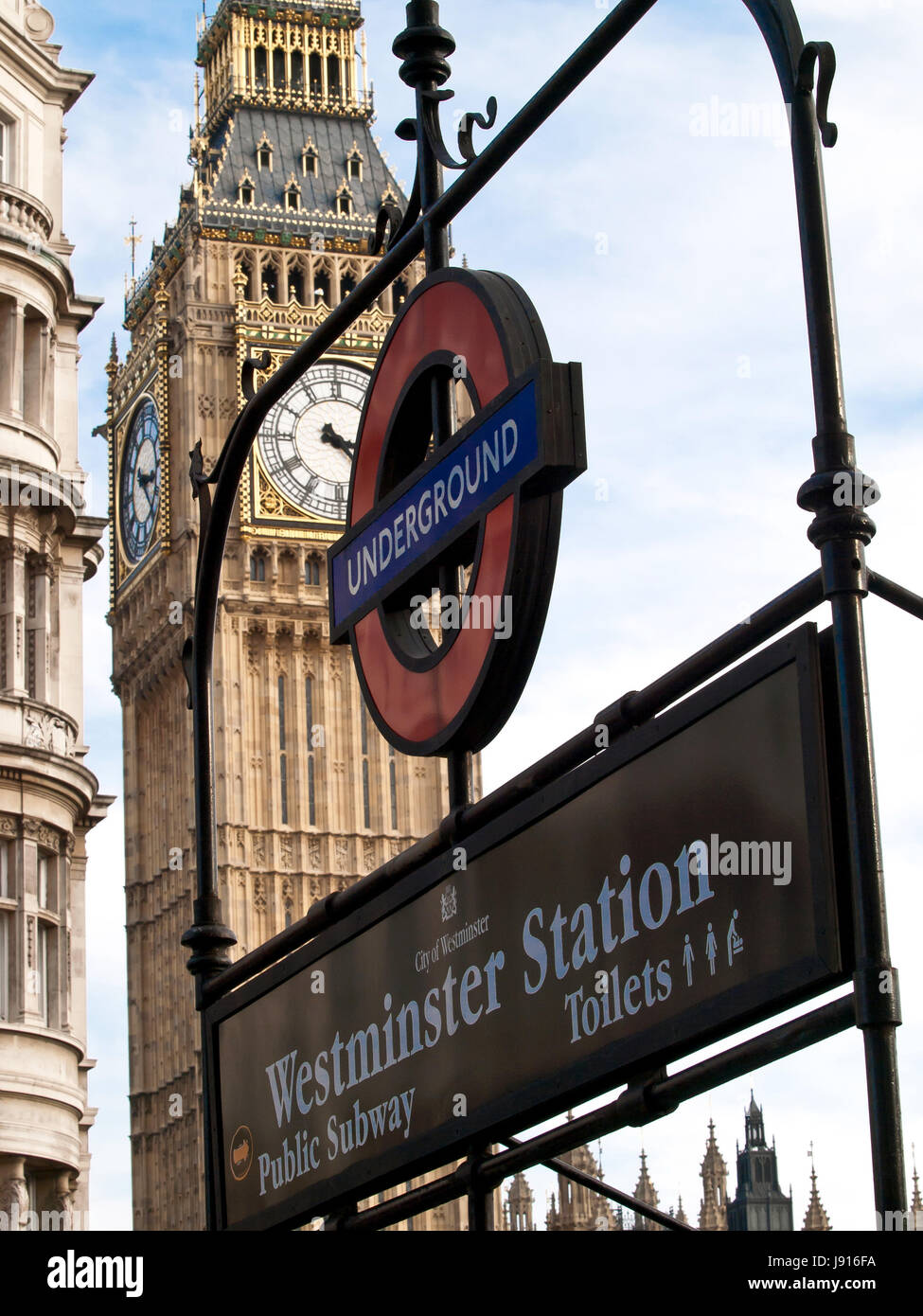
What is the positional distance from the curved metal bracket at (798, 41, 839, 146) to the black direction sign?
108cm

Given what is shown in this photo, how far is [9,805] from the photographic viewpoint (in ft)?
82.8

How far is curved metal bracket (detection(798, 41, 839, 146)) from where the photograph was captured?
16.4 ft

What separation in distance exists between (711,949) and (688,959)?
0.08 metres

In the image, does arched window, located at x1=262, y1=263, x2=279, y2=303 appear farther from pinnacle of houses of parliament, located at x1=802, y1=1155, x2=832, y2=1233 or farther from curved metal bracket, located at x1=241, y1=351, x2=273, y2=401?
curved metal bracket, located at x1=241, y1=351, x2=273, y2=401

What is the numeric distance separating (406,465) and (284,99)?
290 ft

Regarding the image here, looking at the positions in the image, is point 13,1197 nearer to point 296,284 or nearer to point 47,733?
point 47,733

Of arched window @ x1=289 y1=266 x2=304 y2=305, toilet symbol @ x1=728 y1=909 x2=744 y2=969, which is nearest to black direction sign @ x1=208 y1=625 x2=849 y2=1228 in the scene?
toilet symbol @ x1=728 y1=909 x2=744 y2=969

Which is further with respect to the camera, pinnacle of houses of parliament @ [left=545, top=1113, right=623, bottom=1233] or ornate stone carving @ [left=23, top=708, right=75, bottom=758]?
pinnacle of houses of parliament @ [left=545, top=1113, right=623, bottom=1233]

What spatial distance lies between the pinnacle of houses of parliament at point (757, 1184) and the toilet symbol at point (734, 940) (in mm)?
89364

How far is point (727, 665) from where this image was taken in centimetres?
497

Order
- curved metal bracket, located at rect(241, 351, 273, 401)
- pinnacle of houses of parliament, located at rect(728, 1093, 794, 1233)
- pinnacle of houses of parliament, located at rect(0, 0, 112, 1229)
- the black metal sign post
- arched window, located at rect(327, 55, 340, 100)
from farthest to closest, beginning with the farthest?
1. pinnacle of houses of parliament, located at rect(728, 1093, 794, 1233)
2. arched window, located at rect(327, 55, 340, 100)
3. pinnacle of houses of parliament, located at rect(0, 0, 112, 1229)
4. curved metal bracket, located at rect(241, 351, 273, 401)
5. the black metal sign post
